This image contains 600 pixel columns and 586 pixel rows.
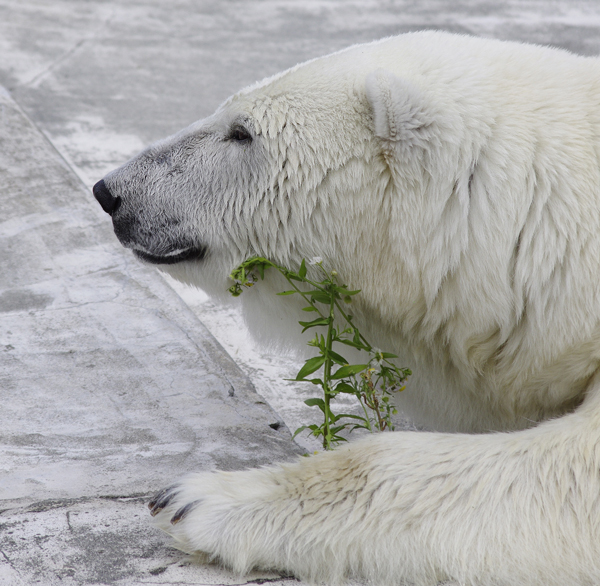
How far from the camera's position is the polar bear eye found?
1.95 metres

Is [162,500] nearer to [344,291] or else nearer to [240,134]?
[344,291]

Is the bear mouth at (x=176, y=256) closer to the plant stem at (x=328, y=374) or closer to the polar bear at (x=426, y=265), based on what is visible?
the polar bear at (x=426, y=265)

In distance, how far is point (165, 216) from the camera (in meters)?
2.00

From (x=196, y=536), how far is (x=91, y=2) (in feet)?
20.3

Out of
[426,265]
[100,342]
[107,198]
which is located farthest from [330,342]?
[100,342]

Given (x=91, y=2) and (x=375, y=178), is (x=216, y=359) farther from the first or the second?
(x=91, y=2)

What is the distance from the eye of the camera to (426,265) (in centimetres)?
182

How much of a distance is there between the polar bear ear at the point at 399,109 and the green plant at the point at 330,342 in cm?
33

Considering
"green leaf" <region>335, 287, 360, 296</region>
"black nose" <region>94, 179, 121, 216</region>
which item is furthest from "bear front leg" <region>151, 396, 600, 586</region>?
"black nose" <region>94, 179, 121, 216</region>

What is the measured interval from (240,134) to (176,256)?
1.11ft

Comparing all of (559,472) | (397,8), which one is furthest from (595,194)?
A: (397,8)

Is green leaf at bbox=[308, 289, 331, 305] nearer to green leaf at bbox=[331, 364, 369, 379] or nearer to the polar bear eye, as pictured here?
green leaf at bbox=[331, 364, 369, 379]

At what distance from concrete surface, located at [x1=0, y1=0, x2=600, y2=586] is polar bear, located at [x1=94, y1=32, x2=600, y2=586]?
8.0 inches

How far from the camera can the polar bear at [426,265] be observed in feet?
5.23
